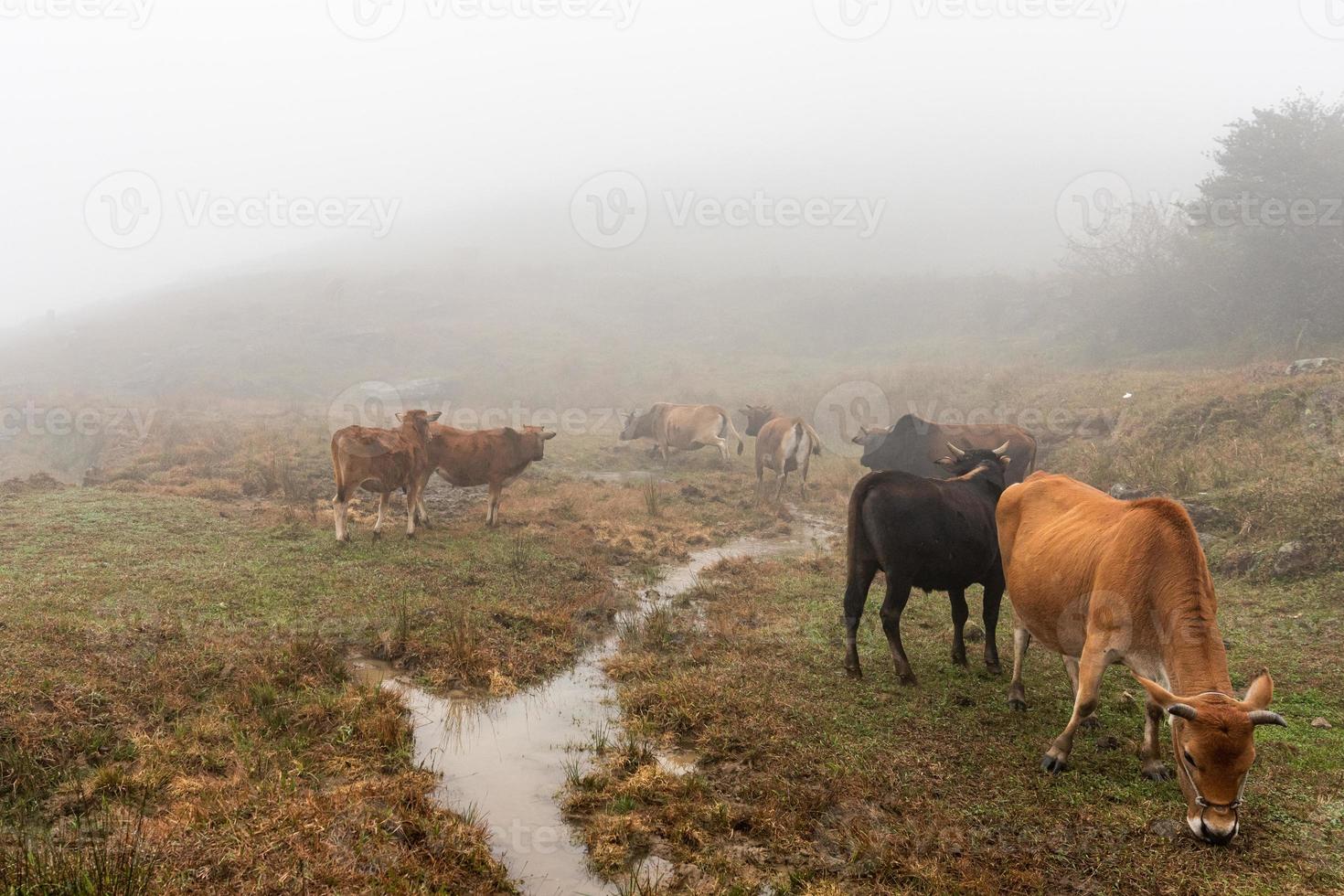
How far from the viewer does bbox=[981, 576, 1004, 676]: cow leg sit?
751 centimetres

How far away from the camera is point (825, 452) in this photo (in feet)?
75.6

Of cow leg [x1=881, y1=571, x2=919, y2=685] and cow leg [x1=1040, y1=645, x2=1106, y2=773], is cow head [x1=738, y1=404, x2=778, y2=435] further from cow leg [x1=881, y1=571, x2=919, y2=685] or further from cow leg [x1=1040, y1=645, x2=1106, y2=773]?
cow leg [x1=1040, y1=645, x2=1106, y2=773]

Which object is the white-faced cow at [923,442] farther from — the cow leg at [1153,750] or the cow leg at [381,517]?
the cow leg at [1153,750]

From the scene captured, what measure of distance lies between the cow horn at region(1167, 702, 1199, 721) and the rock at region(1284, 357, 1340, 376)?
14840mm

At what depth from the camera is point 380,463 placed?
11.5 meters

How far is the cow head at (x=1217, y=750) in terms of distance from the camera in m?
3.97

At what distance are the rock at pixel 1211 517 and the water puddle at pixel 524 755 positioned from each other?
8631 millimetres

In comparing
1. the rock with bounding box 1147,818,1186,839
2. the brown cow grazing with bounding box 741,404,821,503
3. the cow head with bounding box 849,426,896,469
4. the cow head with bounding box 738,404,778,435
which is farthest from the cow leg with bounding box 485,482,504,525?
the rock with bounding box 1147,818,1186,839

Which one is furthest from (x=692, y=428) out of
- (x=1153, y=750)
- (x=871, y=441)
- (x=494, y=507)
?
(x=1153, y=750)

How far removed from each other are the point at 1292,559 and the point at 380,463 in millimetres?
12290

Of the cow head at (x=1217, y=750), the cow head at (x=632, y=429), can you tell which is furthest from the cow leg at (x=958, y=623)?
the cow head at (x=632, y=429)

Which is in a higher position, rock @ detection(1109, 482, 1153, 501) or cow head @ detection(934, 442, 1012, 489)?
cow head @ detection(934, 442, 1012, 489)

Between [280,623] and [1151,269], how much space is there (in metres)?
31.7

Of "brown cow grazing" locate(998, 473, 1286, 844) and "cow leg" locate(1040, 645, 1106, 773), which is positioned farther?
"cow leg" locate(1040, 645, 1106, 773)
